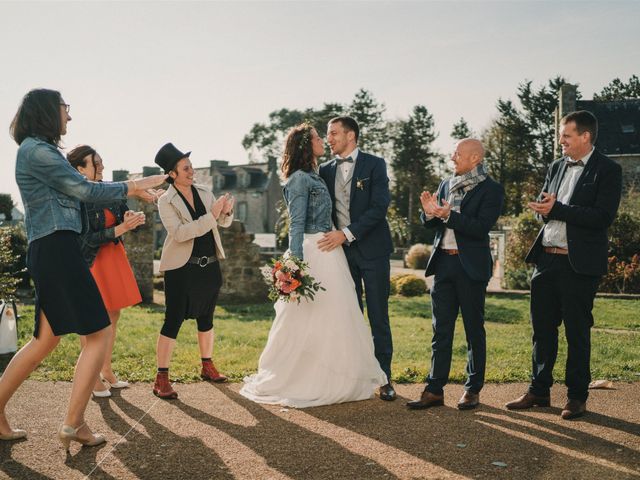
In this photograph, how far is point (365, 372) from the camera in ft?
18.3

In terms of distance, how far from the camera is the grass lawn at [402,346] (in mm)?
6754

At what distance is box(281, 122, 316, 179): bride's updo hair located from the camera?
18.8ft

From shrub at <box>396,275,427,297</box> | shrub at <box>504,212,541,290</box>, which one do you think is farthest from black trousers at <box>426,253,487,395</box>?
shrub at <box>504,212,541,290</box>

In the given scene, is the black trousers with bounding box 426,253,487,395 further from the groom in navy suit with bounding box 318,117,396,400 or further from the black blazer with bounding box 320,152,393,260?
the black blazer with bounding box 320,152,393,260

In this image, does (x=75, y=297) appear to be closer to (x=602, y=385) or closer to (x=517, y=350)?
(x=602, y=385)

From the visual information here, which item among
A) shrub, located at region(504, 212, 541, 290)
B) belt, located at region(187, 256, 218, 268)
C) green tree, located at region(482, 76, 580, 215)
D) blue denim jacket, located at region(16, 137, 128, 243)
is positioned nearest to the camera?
blue denim jacket, located at region(16, 137, 128, 243)

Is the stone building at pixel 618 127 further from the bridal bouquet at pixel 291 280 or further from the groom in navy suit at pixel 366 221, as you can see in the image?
the bridal bouquet at pixel 291 280

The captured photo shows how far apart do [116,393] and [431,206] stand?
348cm

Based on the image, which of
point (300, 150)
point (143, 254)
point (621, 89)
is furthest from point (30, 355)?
point (621, 89)

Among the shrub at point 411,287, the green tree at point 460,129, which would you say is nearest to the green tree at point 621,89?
the green tree at point 460,129

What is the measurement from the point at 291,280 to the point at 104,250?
1913 millimetres

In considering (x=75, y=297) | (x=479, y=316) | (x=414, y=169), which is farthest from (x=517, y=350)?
(x=414, y=169)

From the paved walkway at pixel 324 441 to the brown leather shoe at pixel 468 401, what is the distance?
9 centimetres

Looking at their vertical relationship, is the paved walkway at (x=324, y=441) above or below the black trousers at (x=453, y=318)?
below
